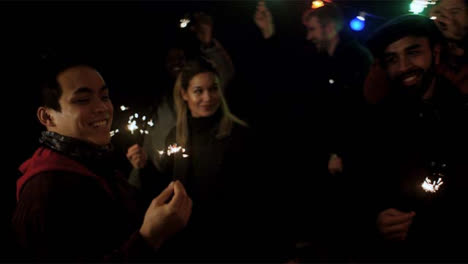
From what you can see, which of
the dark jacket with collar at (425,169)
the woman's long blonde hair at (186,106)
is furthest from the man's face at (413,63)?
the woman's long blonde hair at (186,106)

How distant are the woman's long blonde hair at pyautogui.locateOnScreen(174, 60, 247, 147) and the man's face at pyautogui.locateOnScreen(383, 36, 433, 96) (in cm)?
187

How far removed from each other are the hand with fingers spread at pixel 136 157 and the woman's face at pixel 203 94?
779 millimetres

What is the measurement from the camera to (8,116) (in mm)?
3039

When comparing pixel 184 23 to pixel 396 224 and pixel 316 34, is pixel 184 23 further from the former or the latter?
pixel 396 224

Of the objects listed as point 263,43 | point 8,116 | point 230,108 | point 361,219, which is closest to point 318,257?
point 361,219

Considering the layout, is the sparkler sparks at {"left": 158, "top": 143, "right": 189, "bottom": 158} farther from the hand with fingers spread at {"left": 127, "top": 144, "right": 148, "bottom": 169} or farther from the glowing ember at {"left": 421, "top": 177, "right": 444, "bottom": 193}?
the glowing ember at {"left": 421, "top": 177, "right": 444, "bottom": 193}

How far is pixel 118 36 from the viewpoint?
12.2 feet

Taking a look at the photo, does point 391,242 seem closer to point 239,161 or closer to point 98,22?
point 239,161

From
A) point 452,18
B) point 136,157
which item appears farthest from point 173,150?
point 452,18

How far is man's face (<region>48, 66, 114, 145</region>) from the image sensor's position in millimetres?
2062

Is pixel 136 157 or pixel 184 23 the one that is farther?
pixel 184 23

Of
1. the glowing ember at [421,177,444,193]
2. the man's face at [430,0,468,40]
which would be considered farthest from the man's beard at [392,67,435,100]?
the glowing ember at [421,177,444,193]

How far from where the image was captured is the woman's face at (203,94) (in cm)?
361

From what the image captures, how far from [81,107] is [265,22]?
2740 millimetres
